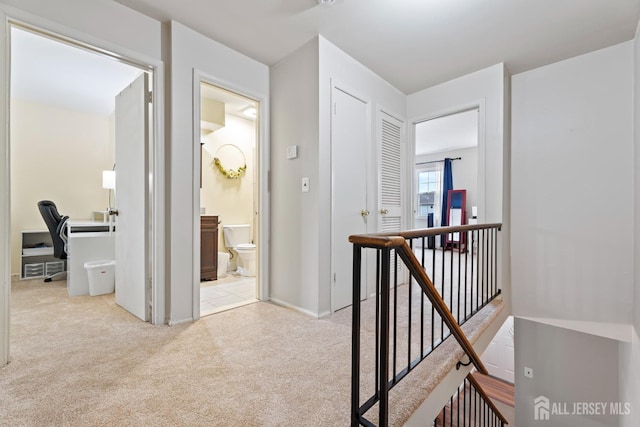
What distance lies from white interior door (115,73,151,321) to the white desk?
724 millimetres

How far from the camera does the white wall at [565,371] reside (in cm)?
294

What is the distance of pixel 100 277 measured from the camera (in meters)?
3.07

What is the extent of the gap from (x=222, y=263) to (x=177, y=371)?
8.56ft

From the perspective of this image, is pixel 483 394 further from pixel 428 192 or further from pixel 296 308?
pixel 428 192

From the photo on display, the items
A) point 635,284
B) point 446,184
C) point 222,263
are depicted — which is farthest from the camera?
point 446,184

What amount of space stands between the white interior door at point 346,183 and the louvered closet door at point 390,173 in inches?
11.6

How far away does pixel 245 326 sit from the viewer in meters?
2.22

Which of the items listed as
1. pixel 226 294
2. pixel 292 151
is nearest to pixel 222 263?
pixel 226 294

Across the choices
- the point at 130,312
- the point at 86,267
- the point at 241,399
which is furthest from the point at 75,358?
the point at 86,267

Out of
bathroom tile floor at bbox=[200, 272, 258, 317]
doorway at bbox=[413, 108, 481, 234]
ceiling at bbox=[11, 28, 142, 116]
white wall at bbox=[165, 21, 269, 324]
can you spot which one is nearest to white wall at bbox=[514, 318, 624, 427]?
doorway at bbox=[413, 108, 481, 234]

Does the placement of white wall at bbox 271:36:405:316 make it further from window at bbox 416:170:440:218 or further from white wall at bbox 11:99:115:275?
window at bbox 416:170:440:218

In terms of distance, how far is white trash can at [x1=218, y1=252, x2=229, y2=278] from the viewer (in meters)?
4.09

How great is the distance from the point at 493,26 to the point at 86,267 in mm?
4488

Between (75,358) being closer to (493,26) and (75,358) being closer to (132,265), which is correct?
(132,265)
